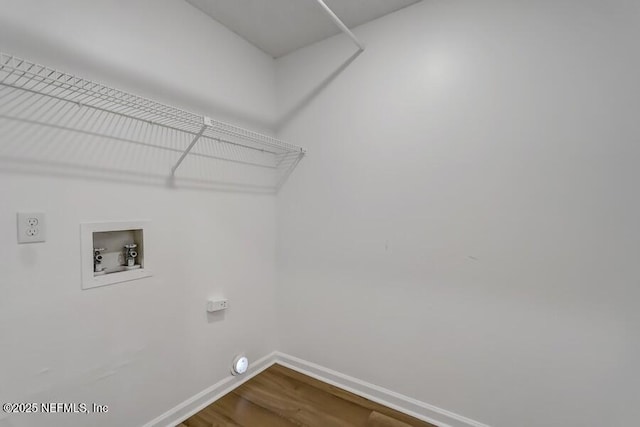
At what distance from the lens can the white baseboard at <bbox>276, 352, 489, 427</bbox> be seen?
5.49 feet

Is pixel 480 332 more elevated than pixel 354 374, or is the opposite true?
pixel 480 332

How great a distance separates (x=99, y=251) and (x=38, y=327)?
0.37 meters

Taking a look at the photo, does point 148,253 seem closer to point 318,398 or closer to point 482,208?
point 318,398

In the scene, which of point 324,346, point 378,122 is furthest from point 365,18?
point 324,346

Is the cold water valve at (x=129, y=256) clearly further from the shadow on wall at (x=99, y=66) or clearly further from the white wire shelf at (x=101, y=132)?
the shadow on wall at (x=99, y=66)

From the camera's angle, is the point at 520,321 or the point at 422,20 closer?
the point at 520,321

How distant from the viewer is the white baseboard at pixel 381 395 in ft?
5.49

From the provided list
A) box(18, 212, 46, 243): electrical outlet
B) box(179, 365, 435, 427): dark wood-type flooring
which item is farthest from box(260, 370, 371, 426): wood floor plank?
box(18, 212, 46, 243): electrical outlet

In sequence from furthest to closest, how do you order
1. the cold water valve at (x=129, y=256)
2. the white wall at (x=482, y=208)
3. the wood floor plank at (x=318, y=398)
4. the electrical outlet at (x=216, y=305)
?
the electrical outlet at (x=216, y=305) < the wood floor plank at (x=318, y=398) < the cold water valve at (x=129, y=256) < the white wall at (x=482, y=208)

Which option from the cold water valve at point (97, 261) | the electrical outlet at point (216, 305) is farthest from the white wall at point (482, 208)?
the cold water valve at point (97, 261)

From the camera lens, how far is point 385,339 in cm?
191

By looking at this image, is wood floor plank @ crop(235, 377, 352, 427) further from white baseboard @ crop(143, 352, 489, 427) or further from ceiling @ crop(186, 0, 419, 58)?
ceiling @ crop(186, 0, 419, 58)

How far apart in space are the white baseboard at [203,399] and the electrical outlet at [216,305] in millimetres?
499

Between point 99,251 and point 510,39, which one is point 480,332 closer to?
point 510,39
